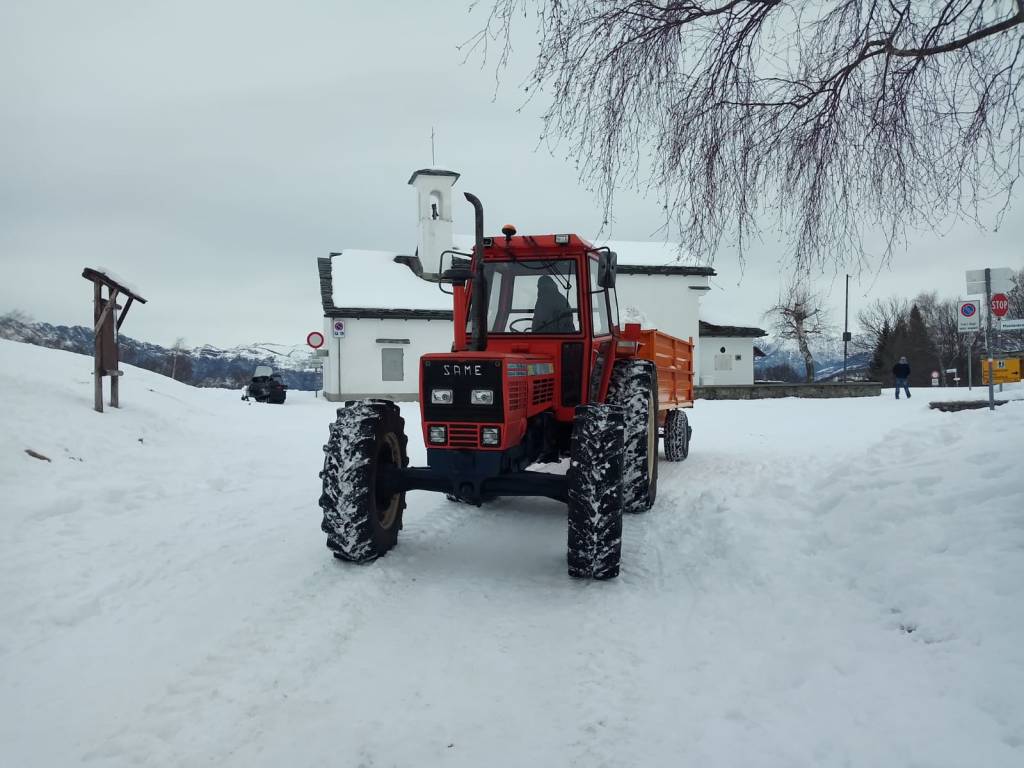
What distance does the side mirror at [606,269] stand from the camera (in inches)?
215

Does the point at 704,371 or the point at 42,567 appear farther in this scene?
the point at 704,371

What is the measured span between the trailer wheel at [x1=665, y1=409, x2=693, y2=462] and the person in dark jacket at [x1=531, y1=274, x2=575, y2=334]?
4.41 m

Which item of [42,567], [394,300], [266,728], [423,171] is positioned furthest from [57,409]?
[423,171]

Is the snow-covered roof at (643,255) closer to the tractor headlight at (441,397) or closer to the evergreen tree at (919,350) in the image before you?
the tractor headlight at (441,397)

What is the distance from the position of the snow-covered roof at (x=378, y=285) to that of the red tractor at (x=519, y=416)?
20499 millimetres

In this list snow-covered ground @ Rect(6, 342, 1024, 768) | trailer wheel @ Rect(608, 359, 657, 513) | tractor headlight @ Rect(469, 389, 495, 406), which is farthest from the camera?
trailer wheel @ Rect(608, 359, 657, 513)

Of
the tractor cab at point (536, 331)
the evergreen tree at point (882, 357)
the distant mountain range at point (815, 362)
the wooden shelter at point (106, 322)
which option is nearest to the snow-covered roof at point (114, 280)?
the wooden shelter at point (106, 322)

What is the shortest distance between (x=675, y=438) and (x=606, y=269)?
16.7 feet

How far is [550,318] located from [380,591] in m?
2.65

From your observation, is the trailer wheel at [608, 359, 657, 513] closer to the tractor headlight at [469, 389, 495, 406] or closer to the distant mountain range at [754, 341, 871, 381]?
the tractor headlight at [469, 389, 495, 406]

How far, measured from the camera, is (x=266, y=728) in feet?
9.39

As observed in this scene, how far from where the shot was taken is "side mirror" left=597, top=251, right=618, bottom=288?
5457mm

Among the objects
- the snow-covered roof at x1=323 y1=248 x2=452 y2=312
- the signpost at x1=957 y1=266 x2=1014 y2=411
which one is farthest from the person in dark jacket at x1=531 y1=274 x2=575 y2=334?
the snow-covered roof at x1=323 y1=248 x2=452 y2=312

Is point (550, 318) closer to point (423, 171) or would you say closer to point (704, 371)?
point (423, 171)
